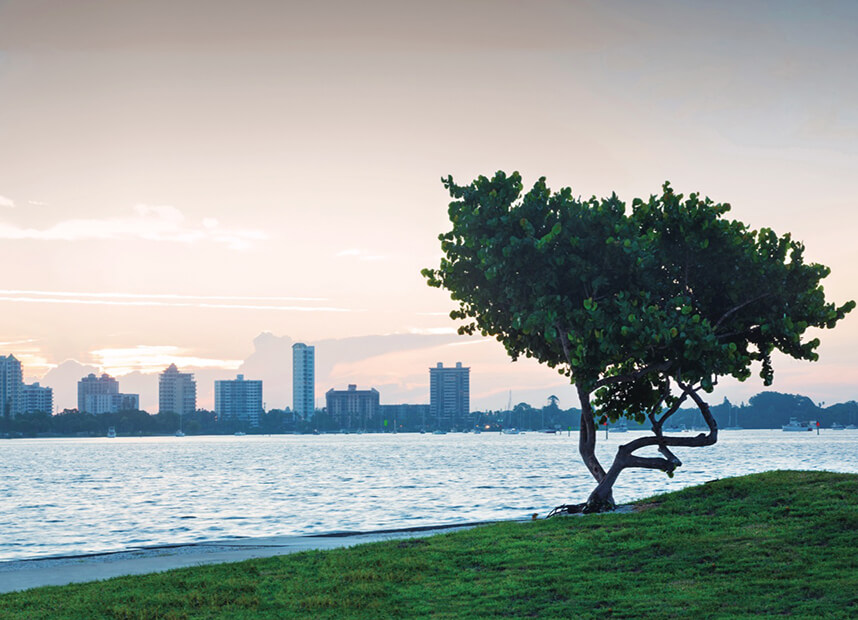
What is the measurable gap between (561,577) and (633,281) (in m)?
10.4

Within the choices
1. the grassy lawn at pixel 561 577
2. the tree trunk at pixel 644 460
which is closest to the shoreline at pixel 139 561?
the grassy lawn at pixel 561 577

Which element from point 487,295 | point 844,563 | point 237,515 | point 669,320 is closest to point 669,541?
point 844,563

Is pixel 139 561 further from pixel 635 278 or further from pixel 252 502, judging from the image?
pixel 252 502

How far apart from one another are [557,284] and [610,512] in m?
6.43

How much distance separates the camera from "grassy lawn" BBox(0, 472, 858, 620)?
14.3 m

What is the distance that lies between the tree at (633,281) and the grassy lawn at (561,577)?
4.18m

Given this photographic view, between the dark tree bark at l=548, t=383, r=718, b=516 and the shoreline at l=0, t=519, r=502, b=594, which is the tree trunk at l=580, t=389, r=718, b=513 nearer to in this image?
the dark tree bark at l=548, t=383, r=718, b=516

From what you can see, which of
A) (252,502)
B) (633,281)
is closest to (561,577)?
(633,281)

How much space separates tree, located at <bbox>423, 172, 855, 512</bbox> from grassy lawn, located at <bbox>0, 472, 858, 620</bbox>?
4180 millimetres

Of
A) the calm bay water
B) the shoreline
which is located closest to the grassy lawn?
the shoreline

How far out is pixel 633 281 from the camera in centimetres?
2469

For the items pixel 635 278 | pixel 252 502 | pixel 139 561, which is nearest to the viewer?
pixel 139 561

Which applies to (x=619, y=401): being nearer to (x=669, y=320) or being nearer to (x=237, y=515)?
(x=669, y=320)

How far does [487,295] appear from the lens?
26.4 metres
